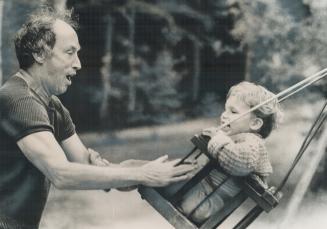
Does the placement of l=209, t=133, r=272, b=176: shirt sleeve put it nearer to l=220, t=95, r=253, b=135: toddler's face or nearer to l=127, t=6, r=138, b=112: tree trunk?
l=220, t=95, r=253, b=135: toddler's face

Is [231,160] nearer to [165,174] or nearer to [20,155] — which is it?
[165,174]

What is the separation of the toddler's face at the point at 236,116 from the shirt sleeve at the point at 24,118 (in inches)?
33.0

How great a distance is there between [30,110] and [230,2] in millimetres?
1327

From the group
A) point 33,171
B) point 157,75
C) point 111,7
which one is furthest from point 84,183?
point 111,7

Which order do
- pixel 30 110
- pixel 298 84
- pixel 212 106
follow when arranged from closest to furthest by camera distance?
pixel 30 110 → pixel 298 84 → pixel 212 106

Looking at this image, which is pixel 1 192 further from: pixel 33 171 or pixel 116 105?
pixel 116 105

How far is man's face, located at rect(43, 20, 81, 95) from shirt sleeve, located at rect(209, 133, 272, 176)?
2.86ft

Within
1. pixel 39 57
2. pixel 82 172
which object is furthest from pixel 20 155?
pixel 39 57

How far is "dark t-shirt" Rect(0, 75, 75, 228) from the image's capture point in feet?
7.59

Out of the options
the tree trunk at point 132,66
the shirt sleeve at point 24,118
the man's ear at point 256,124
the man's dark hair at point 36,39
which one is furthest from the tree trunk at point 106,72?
the man's ear at point 256,124

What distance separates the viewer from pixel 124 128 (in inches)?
118

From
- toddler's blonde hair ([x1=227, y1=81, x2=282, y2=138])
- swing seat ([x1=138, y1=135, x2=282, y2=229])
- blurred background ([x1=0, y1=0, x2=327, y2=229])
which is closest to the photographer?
swing seat ([x1=138, y1=135, x2=282, y2=229])

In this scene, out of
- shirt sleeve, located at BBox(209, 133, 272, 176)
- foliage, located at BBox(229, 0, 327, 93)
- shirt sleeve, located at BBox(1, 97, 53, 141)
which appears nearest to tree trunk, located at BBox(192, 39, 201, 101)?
foliage, located at BBox(229, 0, 327, 93)

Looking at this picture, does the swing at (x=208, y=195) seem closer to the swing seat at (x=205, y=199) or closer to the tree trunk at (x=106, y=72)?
the swing seat at (x=205, y=199)
